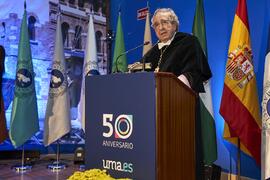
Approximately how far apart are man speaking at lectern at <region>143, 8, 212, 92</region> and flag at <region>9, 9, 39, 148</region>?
244 centimetres

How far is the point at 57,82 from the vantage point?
→ 4402mm

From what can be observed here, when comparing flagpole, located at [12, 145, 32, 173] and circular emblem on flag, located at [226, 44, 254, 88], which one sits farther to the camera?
flagpole, located at [12, 145, 32, 173]

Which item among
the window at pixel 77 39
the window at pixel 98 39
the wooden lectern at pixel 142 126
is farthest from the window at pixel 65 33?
the wooden lectern at pixel 142 126

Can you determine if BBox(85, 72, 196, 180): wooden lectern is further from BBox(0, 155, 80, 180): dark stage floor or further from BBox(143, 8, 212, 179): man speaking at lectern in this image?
BBox(0, 155, 80, 180): dark stage floor

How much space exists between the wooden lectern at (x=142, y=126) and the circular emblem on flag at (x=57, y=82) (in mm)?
2571

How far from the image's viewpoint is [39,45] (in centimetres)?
516

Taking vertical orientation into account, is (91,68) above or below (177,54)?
above

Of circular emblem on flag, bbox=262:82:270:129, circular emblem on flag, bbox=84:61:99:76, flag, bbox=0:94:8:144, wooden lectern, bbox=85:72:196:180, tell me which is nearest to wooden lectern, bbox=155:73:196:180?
wooden lectern, bbox=85:72:196:180

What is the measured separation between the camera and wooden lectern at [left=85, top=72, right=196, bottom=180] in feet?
5.39

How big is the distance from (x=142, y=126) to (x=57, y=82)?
9.56 ft

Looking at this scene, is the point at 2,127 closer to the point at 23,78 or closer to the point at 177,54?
the point at 23,78

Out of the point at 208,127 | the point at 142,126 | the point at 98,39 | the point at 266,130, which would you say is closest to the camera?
the point at 142,126

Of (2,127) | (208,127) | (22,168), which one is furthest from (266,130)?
(2,127)

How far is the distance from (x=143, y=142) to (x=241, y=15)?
1892 mm
